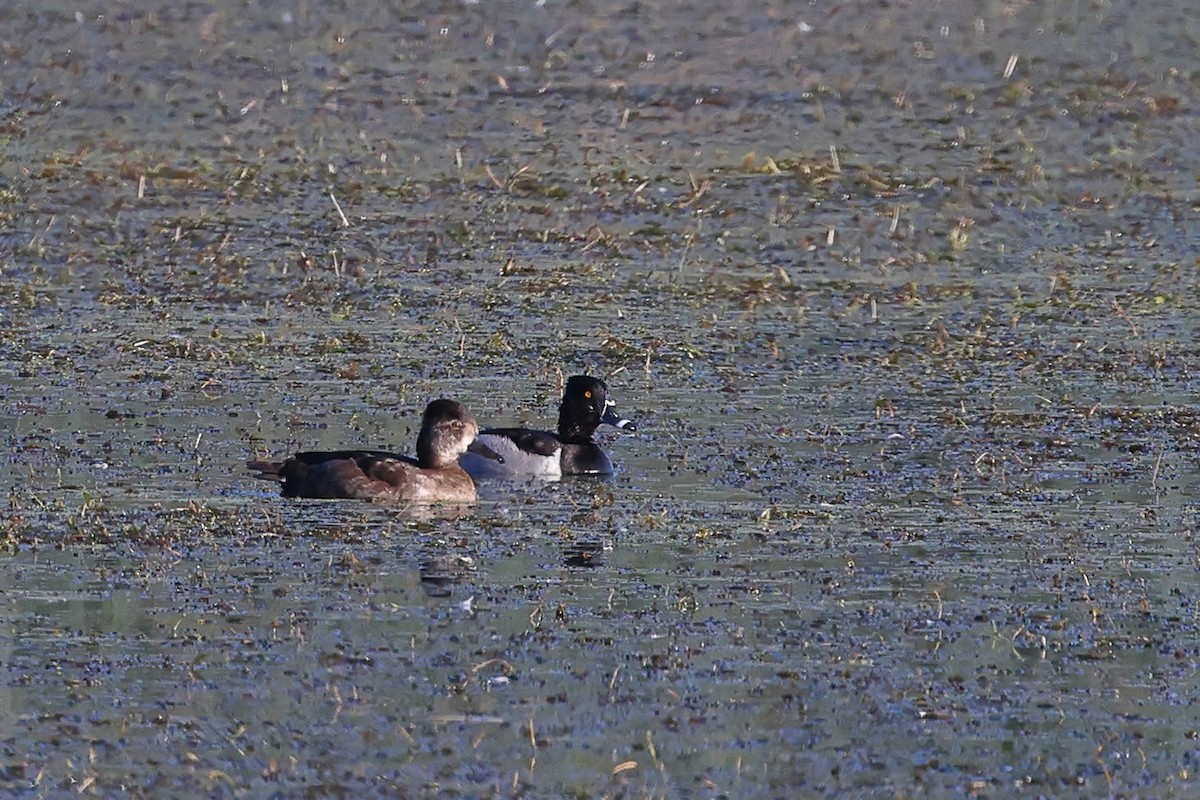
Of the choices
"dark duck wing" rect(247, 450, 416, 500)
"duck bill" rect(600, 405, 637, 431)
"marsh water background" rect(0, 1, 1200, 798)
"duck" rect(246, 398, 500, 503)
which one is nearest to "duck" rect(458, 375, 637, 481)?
"duck bill" rect(600, 405, 637, 431)

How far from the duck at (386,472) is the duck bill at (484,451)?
15.4 inches

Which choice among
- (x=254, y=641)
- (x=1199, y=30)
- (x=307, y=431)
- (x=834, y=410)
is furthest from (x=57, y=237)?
(x=1199, y=30)

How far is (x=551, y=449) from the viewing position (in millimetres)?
13625

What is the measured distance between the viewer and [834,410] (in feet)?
46.6

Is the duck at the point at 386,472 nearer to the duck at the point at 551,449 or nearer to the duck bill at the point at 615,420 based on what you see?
the duck at the point at 551,449

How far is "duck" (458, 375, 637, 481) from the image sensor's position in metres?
13.5

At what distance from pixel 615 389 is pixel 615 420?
115 centimetres

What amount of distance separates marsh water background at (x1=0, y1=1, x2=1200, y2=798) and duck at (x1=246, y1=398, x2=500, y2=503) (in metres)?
0.18

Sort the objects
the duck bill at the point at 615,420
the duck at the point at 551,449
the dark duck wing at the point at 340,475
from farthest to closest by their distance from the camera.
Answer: the duck bill at the point at 615,420
the duck at the point at 551,449
the dark duck wing at the point at 340,475

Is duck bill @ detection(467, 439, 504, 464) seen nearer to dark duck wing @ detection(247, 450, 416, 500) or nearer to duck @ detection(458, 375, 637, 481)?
duck @ detection(458, 375, 637, 481)

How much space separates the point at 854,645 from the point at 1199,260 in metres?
10.4

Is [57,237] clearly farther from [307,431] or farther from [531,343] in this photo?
[307,431]

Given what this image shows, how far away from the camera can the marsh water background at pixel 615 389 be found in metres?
8.31

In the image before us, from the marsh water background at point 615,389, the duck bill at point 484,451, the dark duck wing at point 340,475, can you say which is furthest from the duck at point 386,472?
the duck bill at point 484,451
